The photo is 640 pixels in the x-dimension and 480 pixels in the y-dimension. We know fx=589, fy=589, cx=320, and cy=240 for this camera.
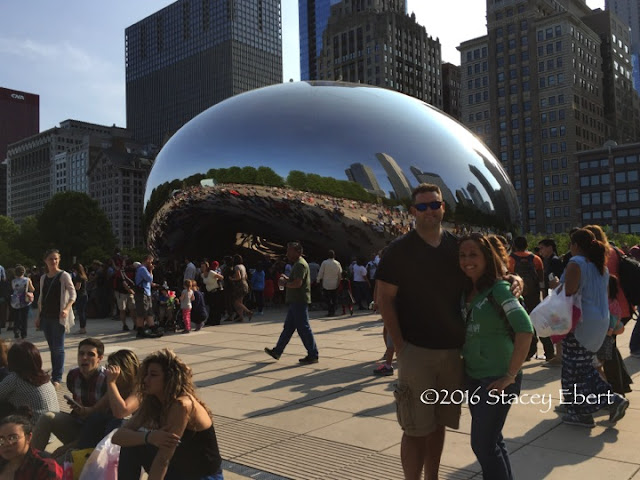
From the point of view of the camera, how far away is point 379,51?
120 meters

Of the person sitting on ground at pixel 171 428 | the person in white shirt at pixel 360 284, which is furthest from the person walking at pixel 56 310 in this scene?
the person in white shirt at pixel 360 284

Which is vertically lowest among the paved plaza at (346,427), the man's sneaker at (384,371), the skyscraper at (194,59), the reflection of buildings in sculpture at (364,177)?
the paved plaza at (346,427)

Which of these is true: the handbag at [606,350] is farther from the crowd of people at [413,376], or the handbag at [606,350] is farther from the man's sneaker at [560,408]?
the crowd of people at [413,376]

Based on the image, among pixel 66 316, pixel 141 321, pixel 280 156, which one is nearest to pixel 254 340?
pixel 141 321

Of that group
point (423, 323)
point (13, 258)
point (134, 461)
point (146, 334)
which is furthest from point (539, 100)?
point (134, 461)

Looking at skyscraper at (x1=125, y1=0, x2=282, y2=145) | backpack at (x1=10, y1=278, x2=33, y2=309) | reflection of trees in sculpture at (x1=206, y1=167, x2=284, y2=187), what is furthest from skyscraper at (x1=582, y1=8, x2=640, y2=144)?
backpack at (x1=10, y1=278, x2=33, y2=309)

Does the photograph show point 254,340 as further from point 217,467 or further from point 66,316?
point 217,467

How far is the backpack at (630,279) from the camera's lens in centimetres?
528

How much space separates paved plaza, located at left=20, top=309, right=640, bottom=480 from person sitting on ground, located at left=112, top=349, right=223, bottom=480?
0.79 m

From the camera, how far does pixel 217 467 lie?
9.69 ft

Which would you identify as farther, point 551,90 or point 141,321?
point 551,90

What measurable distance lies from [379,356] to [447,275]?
4695 millimetres

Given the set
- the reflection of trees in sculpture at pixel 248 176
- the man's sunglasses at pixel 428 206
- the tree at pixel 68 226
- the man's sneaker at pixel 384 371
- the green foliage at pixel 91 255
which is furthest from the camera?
the tree at pixel 68 226

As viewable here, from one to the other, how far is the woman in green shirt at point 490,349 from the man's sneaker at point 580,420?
68.2 inches
